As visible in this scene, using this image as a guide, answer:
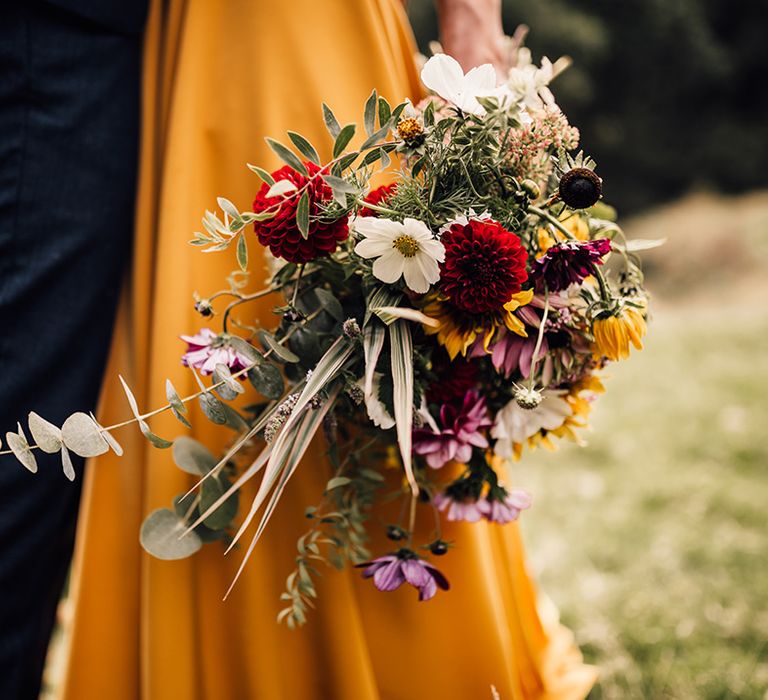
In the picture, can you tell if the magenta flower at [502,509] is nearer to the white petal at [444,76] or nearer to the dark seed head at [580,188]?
the dark seed head at [580,188]

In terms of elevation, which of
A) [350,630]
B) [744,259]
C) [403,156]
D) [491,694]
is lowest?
[491,694]

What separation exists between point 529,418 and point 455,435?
0.32ft

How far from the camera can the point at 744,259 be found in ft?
25.1

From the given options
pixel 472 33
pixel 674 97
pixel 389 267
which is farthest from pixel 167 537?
pixel 674 97

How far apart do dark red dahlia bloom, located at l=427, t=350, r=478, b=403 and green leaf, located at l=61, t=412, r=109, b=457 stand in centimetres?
39

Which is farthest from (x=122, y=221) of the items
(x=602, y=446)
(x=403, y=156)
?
(x=602, y=446)

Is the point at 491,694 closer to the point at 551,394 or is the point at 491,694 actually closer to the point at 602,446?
the point at 551,394

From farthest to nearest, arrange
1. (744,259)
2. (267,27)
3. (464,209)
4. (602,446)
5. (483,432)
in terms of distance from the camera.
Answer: (744,259)
(602,446)
(267,27)
(483,432)
(464,209)

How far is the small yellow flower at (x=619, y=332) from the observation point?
0.80 m

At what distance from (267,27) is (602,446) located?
7.08 ft

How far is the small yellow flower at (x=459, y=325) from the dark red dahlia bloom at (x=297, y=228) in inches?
5.4

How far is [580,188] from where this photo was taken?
776 mm

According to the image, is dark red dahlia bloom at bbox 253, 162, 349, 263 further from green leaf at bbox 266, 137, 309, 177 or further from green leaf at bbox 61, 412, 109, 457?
green leaf at bbox 61, 412, 109, 457

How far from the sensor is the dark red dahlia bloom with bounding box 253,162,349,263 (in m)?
0.81
